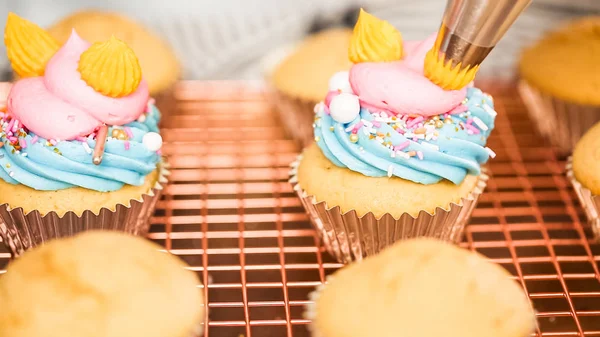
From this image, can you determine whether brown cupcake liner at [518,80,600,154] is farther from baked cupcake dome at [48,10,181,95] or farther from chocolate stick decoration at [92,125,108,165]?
chocolate stick decoration at [92,125,108,165]

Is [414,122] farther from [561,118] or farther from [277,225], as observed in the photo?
[561,118]

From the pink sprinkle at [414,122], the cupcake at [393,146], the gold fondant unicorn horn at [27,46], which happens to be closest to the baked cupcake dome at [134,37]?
the gold fondant unicorn horn at [27,46]

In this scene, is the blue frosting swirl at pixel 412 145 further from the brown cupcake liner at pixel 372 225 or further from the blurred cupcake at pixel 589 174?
the blurred cupcake at pixel 589 174

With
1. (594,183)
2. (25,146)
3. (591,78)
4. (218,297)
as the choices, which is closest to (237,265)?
(218,297)

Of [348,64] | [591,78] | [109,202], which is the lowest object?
[109,202]

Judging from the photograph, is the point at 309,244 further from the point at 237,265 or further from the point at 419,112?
the point at 419,112

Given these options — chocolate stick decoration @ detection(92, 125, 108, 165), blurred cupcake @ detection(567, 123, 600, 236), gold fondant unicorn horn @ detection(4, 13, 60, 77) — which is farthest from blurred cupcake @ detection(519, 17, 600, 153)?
gold fondant unicorn horn @ detection(4, 13, 60, 77)
